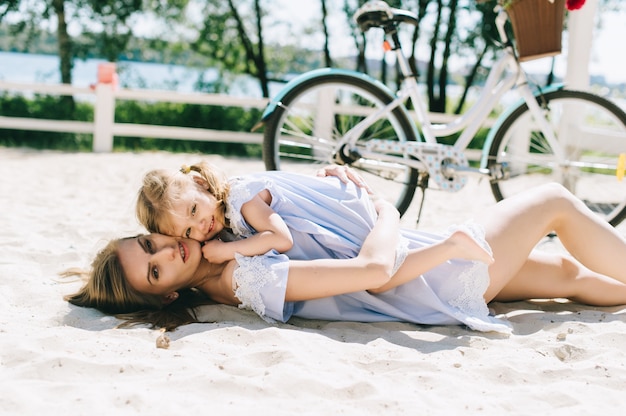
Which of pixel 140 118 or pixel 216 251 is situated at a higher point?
pixel 140 118

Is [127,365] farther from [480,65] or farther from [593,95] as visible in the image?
[480,65]

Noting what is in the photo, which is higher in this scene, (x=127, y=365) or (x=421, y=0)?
(x=421, y=0)

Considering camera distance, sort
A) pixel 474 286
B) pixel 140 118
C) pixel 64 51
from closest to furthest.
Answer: pixel 474 286 < pixel 140 118 < pixel 64 51

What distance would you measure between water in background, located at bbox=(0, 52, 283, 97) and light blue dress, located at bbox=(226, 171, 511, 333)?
1037 centimetres

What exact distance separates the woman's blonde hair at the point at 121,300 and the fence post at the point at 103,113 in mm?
6082

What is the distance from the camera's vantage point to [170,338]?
2365 millimetres

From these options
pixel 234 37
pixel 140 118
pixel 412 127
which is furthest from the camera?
pixel 234 37

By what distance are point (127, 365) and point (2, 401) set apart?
1.21 feet

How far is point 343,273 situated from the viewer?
2391 millimetres

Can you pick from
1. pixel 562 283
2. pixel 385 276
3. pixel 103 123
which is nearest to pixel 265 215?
pixel 385 276

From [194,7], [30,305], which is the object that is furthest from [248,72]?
[30,305]

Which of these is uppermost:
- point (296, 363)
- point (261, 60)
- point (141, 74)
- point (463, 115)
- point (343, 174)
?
point (261, 60)

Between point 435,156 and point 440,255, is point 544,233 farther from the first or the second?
point 435,156

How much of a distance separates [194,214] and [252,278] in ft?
1.00
